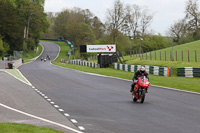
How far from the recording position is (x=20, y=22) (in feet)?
316

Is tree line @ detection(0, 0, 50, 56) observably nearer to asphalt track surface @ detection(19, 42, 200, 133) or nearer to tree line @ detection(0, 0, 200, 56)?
tree line @ detection(0, 0, 200, 56)

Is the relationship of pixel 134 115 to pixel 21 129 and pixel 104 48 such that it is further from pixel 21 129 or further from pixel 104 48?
pixel 104 48

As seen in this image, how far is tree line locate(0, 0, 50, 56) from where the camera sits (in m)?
90.9

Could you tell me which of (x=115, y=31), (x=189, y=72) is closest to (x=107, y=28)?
(x=115, y=31)

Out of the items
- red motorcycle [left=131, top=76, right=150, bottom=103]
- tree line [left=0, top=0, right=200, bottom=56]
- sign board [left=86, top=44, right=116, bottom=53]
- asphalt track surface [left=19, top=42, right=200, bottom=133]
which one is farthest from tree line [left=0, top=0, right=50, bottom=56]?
asphalt track surface [left=19, top=42, right=200, bottom=133]

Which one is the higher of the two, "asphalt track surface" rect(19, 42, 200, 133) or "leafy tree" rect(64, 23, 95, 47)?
"leafy tree" rect(64, 23, 95, 47)

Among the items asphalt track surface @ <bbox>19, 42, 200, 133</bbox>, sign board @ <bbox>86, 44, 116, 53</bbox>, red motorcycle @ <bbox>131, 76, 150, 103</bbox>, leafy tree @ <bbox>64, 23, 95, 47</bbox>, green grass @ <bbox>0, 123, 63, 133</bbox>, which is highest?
leafy tree @ <bbox>64, 23, 95, 47</bbox>

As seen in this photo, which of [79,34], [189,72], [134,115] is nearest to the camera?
[134,115]

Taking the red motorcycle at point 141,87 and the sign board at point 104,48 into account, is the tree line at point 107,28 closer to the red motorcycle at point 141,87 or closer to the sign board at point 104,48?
the sign board at point 104,48

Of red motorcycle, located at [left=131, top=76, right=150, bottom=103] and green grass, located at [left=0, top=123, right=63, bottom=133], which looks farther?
red motorcycle, located at [left=131, top=76, right=150, bottom=103]

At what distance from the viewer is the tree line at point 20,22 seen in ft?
298

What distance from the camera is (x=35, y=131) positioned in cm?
792

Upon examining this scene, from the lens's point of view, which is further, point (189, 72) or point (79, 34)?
point (79, 34)

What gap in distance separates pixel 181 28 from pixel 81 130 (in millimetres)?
99769
